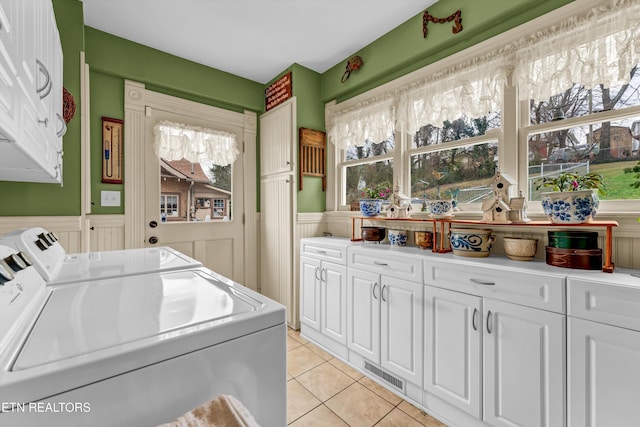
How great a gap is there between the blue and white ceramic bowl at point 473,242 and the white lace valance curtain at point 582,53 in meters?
0.86

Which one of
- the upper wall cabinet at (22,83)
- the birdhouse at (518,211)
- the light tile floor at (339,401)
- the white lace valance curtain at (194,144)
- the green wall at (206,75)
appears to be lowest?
the light tile floor at (339,401)

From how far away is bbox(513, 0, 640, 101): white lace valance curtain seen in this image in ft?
4.47

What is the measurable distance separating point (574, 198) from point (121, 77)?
343 cm

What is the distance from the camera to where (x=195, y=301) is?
2.80 feet

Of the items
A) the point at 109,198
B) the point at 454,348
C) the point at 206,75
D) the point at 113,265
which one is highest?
the point at 206,75

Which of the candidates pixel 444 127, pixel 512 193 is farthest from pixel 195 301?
pixel 444 127

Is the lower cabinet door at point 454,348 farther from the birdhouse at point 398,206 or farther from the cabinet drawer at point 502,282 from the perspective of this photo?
the birdhouse at point 398,206

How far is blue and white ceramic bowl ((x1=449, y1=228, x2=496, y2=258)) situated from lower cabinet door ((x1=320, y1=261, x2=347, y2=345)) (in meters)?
0.87

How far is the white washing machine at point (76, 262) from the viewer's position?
108 centimetres

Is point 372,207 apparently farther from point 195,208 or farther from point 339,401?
point 195,208

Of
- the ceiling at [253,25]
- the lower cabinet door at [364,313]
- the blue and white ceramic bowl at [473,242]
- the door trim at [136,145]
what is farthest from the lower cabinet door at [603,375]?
the door trim at [136,145]

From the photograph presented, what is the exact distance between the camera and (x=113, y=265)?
4.48 feet

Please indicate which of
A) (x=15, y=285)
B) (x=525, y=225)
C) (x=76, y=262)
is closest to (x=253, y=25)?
(x=76, y=262)

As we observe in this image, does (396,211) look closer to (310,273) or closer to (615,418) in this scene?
(310,273)
